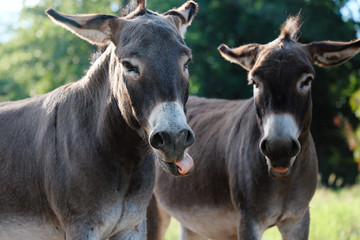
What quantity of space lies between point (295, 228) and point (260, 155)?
2.46 ft

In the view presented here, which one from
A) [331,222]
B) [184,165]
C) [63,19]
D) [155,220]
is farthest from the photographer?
[331,222]

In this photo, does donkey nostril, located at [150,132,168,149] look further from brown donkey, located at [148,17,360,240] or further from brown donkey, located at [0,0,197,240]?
brown donkey, located at [148,17,360,240]

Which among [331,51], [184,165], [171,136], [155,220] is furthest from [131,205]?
[155,220]

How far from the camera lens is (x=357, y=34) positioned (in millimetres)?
18250

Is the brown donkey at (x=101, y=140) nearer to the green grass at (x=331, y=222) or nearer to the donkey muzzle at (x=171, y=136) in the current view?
the donkey muzzle at (x=171, y=136)

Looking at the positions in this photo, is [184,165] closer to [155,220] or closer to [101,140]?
[101,140]

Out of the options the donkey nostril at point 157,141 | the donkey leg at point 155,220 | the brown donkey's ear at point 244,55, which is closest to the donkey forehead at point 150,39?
the donkey nostril at point 157,141

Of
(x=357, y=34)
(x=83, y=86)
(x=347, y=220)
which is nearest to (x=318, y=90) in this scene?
(x=357, y=34)

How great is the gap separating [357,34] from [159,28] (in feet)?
52.3

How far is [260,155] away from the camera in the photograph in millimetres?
5047

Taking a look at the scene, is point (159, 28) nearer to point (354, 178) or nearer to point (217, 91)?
point (217, 91)

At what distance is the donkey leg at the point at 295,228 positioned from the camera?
5113mm

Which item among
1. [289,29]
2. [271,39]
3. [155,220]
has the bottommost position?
[271,39]

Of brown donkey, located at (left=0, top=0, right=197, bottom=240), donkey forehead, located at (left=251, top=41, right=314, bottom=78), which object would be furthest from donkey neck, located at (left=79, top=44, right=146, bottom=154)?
donkey forehead, located at (left=251, top=41, right=314, bottom=78)
